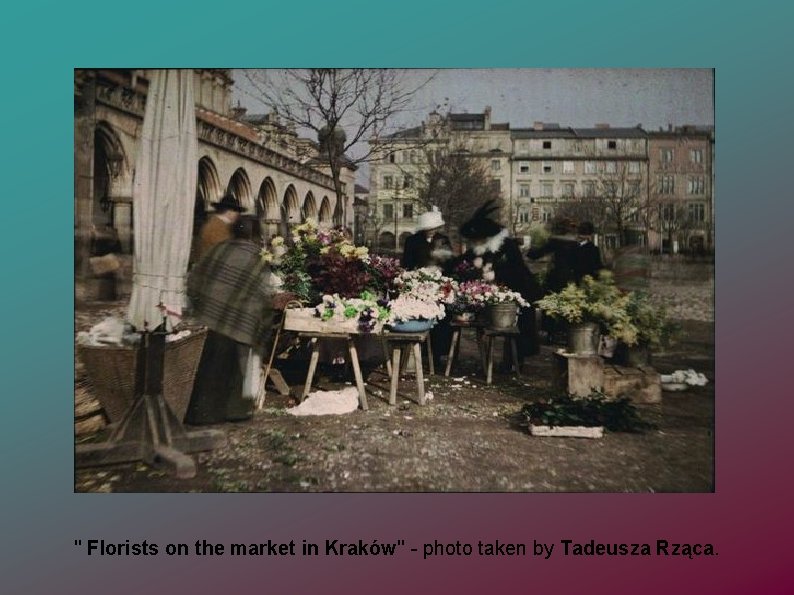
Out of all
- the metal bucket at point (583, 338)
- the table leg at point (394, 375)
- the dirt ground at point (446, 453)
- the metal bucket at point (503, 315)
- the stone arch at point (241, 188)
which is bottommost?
the dirt ground at point (446, 453)

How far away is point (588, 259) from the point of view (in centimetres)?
555

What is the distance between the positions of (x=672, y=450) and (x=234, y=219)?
4.23 meters

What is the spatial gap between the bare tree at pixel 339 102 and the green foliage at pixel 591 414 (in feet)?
8.91

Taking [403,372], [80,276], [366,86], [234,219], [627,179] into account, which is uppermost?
[366,86]

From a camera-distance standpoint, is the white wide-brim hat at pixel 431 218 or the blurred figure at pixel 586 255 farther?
the white wide-brim hat at pixel 431 218

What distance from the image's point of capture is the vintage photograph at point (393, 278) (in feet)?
16.4

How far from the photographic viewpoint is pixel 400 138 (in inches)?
223

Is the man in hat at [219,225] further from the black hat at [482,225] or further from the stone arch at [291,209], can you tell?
the black hat at [482,225]

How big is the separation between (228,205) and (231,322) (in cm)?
104

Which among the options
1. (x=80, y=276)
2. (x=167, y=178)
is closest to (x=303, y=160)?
(x=167, y=178)

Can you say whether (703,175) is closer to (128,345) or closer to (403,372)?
(403,372)

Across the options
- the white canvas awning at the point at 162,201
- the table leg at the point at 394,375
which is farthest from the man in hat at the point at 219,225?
the table leg at the point at 394,375

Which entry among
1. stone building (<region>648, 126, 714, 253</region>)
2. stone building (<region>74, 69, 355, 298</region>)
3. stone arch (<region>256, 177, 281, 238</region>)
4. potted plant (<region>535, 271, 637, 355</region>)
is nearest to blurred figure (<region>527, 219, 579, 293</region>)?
potted plant (<region>535, 271, 637, 355</region>)

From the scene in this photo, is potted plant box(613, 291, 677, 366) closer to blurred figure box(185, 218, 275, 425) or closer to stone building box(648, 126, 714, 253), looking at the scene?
stone building box(648, 126, 714, 253)
